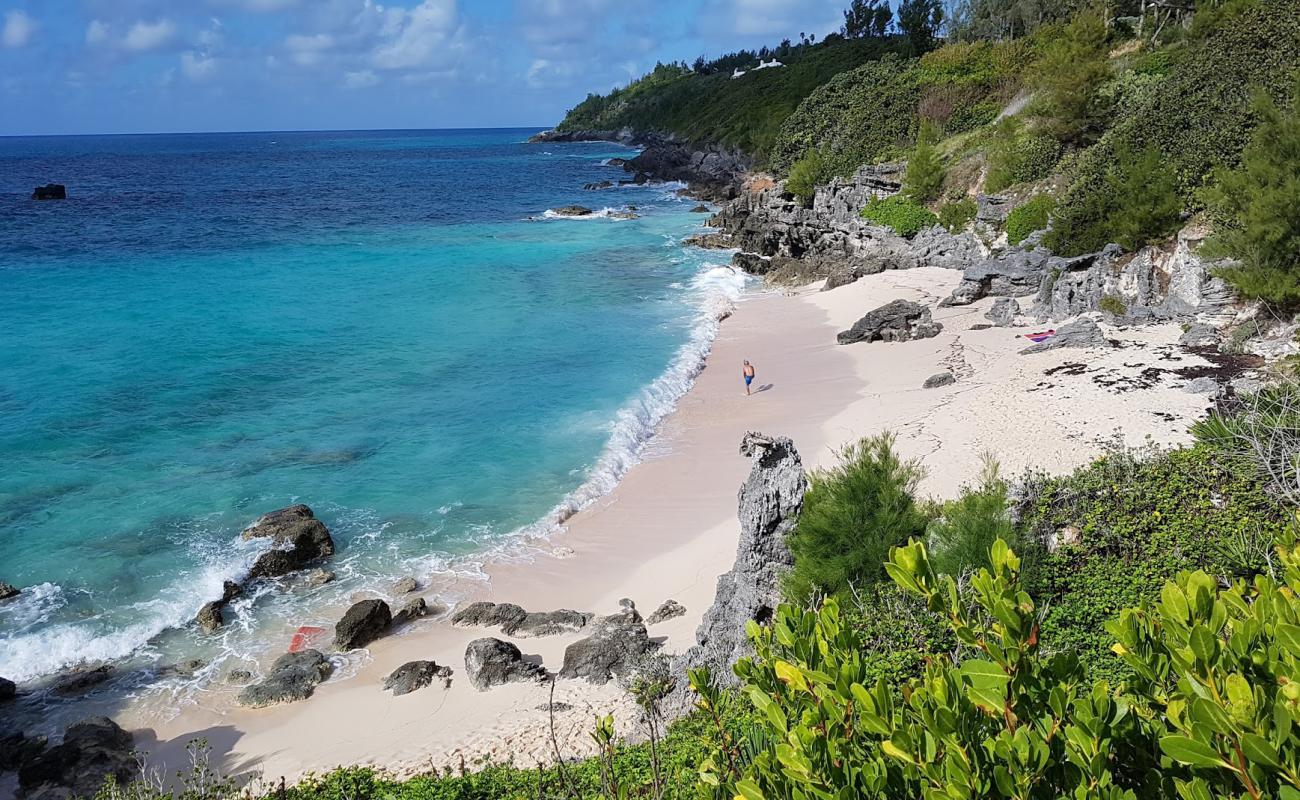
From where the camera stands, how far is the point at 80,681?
1303 centimetres

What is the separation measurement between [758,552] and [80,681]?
11.2 m

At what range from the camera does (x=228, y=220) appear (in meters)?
63.2

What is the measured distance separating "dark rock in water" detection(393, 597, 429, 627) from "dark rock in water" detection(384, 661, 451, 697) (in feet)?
5.41

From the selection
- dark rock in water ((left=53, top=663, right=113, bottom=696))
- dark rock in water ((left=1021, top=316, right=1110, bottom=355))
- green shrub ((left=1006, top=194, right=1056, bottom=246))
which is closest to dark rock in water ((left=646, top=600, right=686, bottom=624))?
dark rock in water ((left=53, top=663, right=113, bottom=696))

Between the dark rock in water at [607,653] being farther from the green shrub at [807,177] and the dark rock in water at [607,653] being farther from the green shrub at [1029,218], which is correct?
the green shrub at [807,177]

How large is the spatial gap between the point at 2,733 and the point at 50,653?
2052 mm

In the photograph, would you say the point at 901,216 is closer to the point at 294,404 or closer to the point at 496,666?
the point at 294,404

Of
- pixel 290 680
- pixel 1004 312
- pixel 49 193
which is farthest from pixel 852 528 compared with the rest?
pixel 49 193

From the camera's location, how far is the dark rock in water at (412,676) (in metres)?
12.3

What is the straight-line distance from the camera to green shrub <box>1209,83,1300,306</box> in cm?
1734

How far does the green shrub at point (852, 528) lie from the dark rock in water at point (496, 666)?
15.1ft

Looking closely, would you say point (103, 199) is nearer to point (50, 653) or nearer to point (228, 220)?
point (228, 220)

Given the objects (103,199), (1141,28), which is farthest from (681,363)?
(103,199)

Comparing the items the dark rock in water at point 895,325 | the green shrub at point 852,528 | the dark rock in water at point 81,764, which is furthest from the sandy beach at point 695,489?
the green shrub at point 852,528
